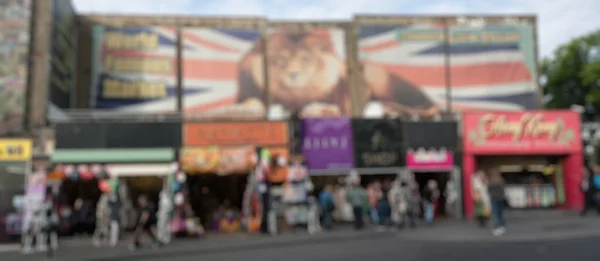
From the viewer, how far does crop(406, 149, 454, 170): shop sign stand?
20766mm

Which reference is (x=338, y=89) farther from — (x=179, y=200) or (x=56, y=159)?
(x=56, y=159)

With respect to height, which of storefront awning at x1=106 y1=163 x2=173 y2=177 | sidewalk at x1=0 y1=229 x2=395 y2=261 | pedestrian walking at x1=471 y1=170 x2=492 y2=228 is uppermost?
storefront awning at x1=106 y1=163 x2=173 y2=177

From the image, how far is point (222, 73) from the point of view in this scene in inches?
922

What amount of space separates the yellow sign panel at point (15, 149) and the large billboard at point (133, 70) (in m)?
5.51

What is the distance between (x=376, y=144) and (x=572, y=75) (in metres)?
24.1

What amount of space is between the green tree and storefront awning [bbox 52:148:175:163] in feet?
97.4

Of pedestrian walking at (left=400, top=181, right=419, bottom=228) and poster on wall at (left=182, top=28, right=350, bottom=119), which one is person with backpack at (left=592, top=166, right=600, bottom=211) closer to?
pedestrian walking at (left=400, top=181, right=419, bottom=228)

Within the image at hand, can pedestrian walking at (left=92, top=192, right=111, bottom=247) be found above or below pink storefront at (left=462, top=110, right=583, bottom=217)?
below

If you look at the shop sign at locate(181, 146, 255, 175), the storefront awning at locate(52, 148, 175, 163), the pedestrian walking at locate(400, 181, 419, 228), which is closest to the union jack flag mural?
the storefront awning at locate(52, 148, 175, 163)

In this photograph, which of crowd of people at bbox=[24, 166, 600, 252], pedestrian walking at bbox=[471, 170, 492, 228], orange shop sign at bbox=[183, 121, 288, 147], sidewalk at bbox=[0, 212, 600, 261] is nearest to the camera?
sidewalk at bbox=[0, 212, 600, 261]

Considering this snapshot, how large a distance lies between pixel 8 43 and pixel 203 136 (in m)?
7.64

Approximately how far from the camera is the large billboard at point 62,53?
62.5ft

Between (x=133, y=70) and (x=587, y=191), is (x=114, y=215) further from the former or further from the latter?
(x=587, y=191)

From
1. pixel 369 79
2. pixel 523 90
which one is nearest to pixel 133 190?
pixel 369 79
